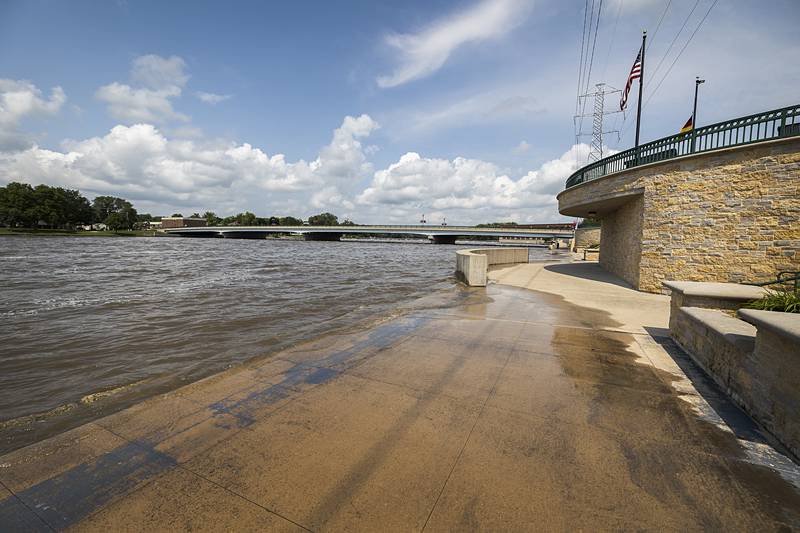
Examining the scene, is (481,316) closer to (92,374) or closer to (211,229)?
(92,374)

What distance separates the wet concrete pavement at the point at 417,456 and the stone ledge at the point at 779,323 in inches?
43.2

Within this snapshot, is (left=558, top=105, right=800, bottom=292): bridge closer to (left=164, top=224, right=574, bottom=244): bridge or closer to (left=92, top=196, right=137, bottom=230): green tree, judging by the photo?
(left=164, top=224, right=574, bottom=244): bridge

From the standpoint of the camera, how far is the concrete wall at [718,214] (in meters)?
10.1

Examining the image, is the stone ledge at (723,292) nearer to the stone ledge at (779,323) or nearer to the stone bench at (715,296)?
the stone bench at (715,296)

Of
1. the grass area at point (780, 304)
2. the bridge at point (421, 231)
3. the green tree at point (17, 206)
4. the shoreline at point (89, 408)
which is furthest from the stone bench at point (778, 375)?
the green tree at point (17, 206)

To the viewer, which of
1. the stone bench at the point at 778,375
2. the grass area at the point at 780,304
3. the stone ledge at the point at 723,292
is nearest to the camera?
the stone bench at the point at 778,375

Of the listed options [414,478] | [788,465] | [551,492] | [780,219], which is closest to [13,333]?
[414,478]

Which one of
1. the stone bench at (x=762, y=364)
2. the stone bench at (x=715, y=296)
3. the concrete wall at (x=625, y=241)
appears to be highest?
the concrete wall at (x=625, y=241)

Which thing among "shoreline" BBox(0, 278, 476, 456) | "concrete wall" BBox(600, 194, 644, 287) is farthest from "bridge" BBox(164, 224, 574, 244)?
"shoreline" BBox(0, 278, 476, 456)

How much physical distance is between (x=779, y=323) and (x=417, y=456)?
11.6 ft

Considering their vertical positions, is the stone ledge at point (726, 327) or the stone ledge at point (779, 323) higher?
the stone ledge at point (779, 323)

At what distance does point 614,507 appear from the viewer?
→ 249 centimetres

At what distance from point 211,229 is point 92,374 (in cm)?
11771

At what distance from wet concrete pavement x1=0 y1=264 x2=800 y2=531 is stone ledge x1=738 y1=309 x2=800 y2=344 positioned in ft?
3.60
